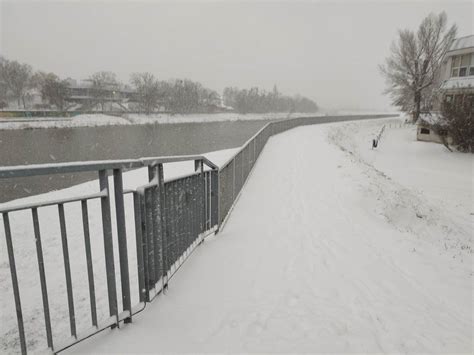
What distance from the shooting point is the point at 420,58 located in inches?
1630

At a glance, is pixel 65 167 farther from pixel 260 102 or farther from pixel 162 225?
pixel 260 102

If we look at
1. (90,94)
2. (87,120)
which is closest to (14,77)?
(90,94)

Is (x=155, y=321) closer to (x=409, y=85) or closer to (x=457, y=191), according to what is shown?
(x=457, y=191)

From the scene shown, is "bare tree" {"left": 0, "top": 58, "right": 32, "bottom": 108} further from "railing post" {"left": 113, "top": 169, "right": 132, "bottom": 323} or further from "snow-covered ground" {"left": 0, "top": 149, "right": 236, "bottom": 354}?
"railing post" {"left": 113, "top": 169, "right": 132, "bottom": 323}

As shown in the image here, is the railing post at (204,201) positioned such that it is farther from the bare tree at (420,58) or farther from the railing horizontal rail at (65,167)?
the bare tree at (420,58)

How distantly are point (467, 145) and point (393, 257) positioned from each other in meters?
18.3

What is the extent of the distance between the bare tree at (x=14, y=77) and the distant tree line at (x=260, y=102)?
221 feet

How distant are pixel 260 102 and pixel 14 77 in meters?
80.0

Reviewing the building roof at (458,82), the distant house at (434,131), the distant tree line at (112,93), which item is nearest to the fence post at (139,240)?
the distant house at (434,131)

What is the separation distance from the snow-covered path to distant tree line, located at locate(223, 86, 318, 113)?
112 m

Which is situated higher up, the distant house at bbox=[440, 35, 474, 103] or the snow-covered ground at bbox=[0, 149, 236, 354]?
the distant house at bbox=[440, 35, 474, 103]

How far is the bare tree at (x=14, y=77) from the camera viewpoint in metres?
75.2

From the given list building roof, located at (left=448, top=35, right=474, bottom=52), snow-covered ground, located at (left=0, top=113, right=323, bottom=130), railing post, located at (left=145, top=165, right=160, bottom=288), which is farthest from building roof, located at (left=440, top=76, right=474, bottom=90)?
snow-covered ground, located at (left=0, top=113, right=323, bottom=130)

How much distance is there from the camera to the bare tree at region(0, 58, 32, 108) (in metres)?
75.2
